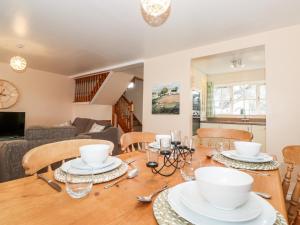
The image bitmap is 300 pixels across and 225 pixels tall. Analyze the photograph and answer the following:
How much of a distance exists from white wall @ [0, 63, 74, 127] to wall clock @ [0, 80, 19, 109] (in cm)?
11

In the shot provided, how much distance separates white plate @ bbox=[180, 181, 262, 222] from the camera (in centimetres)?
42

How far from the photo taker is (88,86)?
5664mm

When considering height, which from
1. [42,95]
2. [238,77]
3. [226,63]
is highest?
[226,63]

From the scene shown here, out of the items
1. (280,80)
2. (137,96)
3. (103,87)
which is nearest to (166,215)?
(280,80)

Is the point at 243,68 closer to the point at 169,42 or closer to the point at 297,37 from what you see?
the point at 297,37

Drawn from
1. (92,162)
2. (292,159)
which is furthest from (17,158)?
(292,159)

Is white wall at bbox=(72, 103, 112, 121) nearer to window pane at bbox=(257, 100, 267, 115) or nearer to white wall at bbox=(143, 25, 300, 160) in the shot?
white wall at bbox=(143, 25, 300, 160)

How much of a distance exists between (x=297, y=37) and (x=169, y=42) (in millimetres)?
1820

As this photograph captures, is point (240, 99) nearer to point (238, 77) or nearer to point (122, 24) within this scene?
point (238, 77)

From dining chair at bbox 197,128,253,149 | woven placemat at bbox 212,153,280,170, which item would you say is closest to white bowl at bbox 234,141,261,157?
woven placemat at bbox 212,153,280,170

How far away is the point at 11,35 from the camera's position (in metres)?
2.82

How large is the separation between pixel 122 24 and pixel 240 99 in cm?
428

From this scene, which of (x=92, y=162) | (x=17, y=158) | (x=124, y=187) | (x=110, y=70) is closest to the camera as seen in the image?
(x=124, y=187)

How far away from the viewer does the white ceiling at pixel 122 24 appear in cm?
197
